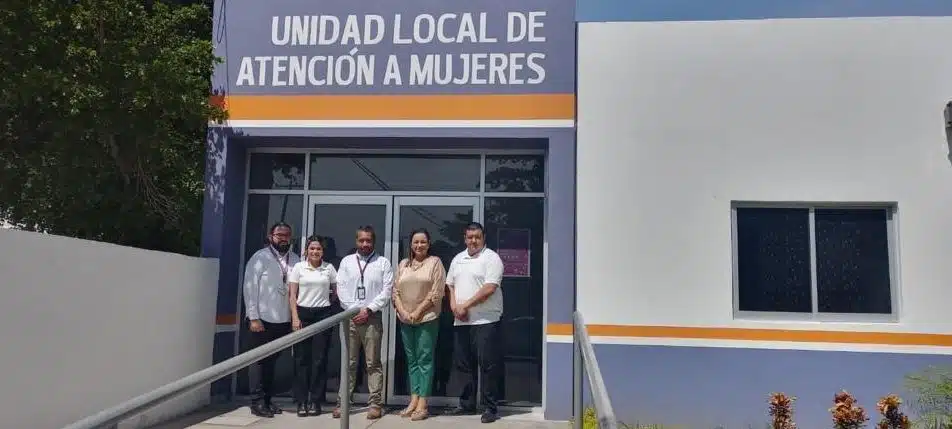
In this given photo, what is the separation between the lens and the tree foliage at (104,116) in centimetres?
614

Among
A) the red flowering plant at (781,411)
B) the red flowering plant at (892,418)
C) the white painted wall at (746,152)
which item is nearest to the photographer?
Answer: the red flowering plant at (892,418)

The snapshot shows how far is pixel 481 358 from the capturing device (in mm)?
6203

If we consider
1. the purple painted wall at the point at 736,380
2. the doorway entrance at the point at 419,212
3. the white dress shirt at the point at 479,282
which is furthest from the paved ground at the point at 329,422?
the white dress shirt at the point at 479,282

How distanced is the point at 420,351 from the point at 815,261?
320 cm

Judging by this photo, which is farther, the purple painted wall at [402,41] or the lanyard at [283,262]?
the purple painted wall at [402,41]

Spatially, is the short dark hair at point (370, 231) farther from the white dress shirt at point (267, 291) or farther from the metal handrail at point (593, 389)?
the metal handrail at point (593, 389)

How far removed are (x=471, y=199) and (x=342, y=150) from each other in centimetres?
133

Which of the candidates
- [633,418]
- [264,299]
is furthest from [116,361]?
[633,418]

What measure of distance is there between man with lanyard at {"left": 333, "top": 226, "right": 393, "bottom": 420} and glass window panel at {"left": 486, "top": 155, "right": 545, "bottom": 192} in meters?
1.30

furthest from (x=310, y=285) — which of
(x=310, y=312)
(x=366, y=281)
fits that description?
(x=366, y=281)

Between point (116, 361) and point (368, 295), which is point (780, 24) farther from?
point (116, 361)

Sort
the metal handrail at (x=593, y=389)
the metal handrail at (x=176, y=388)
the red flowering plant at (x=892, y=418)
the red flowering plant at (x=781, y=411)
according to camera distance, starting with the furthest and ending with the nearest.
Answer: the red flowering plant at (x=781, y=411), the red flowering plant at (x=892, y=418), the metal handrail at (x=593, y=389), the metal handrail at (x=176, y=388)

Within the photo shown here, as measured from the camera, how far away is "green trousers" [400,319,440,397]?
627 centimetres

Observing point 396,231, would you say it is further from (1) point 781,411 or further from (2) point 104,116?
(1) point 781,411
